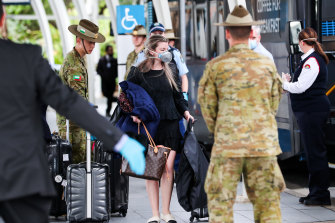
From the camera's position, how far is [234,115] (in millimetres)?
5215

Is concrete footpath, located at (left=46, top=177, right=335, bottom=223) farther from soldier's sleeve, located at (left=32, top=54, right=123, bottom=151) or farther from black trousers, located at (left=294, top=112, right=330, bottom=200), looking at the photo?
soldier's sleeve, located at (left=32, top=54, right=123, bottom=151)

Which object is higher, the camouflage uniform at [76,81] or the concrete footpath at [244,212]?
the camouflage uniform at [76,81]

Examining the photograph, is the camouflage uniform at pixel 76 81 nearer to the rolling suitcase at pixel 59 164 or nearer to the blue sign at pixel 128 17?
the rolling suitcase at pixel 59 164

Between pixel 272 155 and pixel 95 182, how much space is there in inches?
90.2

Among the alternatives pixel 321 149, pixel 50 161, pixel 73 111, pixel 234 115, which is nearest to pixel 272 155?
pixel 234 115

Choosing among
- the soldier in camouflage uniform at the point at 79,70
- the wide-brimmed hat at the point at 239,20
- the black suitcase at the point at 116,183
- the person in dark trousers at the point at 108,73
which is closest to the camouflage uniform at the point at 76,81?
the soldier in camouflage uniform at the point at 79,70

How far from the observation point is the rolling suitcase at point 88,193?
7027mm

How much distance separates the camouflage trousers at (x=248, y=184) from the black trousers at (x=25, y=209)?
1.55 m

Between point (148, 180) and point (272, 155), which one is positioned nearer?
point (272, 155)

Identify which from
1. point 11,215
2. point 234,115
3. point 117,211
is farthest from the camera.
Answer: point 117,211

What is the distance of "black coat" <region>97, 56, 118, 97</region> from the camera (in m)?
21.4

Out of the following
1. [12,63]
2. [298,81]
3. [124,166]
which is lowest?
[124,166]

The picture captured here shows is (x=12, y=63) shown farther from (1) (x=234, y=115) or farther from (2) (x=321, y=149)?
(2) (x=321, y=149)

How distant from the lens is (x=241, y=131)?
5.19 m
